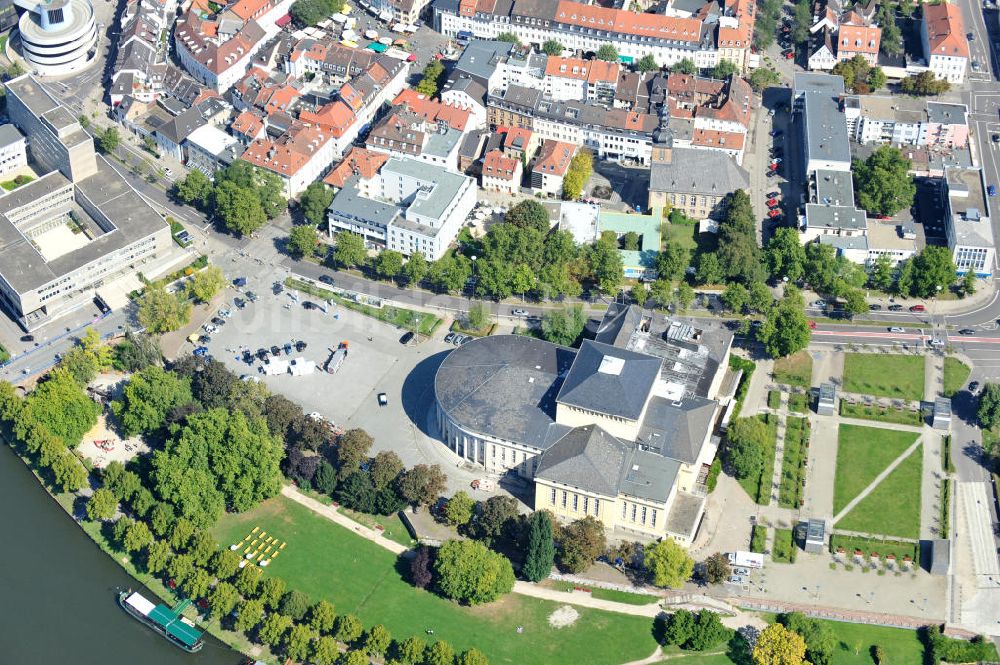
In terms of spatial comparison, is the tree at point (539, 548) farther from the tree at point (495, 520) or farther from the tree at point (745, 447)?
the tree at point (745, 447)

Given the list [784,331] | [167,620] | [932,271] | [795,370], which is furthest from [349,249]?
[932,271]

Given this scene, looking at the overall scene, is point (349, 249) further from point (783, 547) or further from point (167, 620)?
point (783, 547)

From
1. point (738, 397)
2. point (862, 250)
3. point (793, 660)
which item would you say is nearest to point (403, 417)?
point (738, 397)

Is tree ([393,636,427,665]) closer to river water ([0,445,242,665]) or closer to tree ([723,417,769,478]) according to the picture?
river water ([0,445,242,665])

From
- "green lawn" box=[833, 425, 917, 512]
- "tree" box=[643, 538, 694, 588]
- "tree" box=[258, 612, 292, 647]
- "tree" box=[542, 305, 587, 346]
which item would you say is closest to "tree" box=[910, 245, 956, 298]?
"green lawn" box=[833, 425, 917, 512]

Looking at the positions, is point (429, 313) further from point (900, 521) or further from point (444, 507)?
point (900, 521)

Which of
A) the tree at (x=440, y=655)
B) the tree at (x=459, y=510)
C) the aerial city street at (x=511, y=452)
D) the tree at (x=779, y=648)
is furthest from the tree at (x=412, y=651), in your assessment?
the tree at (x=779, y=648)
